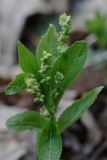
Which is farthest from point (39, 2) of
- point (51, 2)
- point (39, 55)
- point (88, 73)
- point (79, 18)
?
point (39, 55)

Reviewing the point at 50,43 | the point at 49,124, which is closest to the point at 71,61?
the point at 50,43

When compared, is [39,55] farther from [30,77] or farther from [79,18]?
[79,18]

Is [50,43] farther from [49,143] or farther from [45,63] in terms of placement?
[49,143]

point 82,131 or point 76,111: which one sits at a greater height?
point 82,131

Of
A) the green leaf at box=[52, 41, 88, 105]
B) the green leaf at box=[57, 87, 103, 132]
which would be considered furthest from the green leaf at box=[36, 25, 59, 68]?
the green leaf at box=[57, 87, 103, 132]

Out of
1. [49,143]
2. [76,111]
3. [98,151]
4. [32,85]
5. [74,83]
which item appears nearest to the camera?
[32,85]

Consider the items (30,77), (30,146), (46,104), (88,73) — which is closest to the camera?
(30,77)
